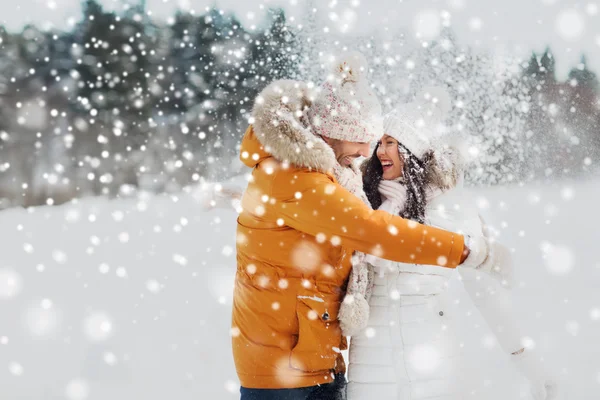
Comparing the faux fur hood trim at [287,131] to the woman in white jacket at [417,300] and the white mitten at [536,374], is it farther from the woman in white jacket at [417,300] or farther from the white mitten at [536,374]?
the white mitten at [536,374]

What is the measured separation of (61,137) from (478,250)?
67.5 ft

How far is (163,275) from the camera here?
8273 mm

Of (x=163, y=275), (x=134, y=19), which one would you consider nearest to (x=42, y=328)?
(x=163, y=275)

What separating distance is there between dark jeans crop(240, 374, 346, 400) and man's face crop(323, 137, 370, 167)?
0.96 meters

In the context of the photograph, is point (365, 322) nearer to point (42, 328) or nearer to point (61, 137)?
point (42, 328)

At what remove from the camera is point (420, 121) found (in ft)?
8.34

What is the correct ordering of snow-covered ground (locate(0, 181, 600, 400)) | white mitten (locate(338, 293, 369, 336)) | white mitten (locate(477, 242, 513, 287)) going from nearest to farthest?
white mitten (locate(477, 242, 513, 287)), white mitten (locate(338, 293, 369, 336)), snow-covered ground (locate(0, 181, 600, 400))

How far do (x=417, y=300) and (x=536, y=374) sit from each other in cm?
78

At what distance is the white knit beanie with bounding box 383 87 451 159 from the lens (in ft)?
8.25

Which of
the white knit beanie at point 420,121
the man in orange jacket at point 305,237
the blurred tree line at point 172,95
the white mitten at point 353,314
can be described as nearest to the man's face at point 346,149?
the man in orange jacket at point 305,237

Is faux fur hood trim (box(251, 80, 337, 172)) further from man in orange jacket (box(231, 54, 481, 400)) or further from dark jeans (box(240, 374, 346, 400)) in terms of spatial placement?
dark jeans (box(240, 374, 346, 400))

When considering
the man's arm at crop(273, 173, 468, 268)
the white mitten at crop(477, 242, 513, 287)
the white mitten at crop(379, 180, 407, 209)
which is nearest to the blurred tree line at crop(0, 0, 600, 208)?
the white mitten at crop(379, 180, 407, 209)

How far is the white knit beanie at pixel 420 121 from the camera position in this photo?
2.52m

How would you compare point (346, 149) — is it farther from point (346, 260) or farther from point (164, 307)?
point (164, 307)
